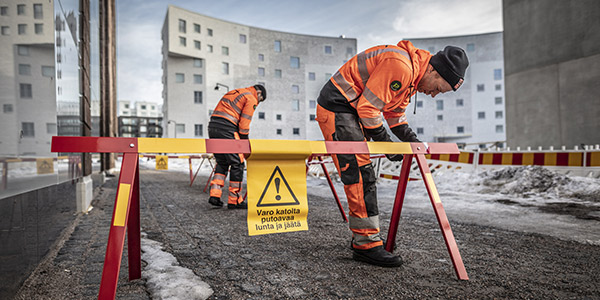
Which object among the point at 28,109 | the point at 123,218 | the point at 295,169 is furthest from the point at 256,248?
the point at 28,109

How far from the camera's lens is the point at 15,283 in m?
2.04

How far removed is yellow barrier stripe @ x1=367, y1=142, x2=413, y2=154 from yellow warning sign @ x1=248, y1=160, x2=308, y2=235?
1.59ft

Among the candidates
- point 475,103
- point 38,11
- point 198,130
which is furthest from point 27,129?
point 475,103

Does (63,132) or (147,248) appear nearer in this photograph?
(147,248)

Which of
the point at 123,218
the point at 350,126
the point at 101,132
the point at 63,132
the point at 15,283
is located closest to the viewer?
the point at 123,218

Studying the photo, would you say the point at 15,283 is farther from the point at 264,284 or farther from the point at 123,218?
the point at 264,284

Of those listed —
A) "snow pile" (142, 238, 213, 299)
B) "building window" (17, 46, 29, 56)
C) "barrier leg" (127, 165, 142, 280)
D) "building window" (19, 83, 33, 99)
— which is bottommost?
"snow pile" (142, 238, 213, 299)

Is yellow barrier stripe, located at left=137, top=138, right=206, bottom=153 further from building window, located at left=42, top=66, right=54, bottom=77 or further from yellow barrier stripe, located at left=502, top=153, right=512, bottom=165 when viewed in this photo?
yellow barrier stripe, located at left=502, top=153, right=512, bottom=165

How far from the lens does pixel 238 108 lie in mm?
5797

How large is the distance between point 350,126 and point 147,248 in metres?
2.06

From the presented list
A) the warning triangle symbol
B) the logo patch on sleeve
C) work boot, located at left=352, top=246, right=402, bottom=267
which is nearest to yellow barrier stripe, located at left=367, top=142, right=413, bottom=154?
the logo patch on sleeve

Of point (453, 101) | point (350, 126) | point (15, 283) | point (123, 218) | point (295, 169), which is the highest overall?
point (453, 101)

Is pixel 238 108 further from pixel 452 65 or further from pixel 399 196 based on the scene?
pixel 452 65

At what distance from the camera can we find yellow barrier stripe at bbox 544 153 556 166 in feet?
29.6
